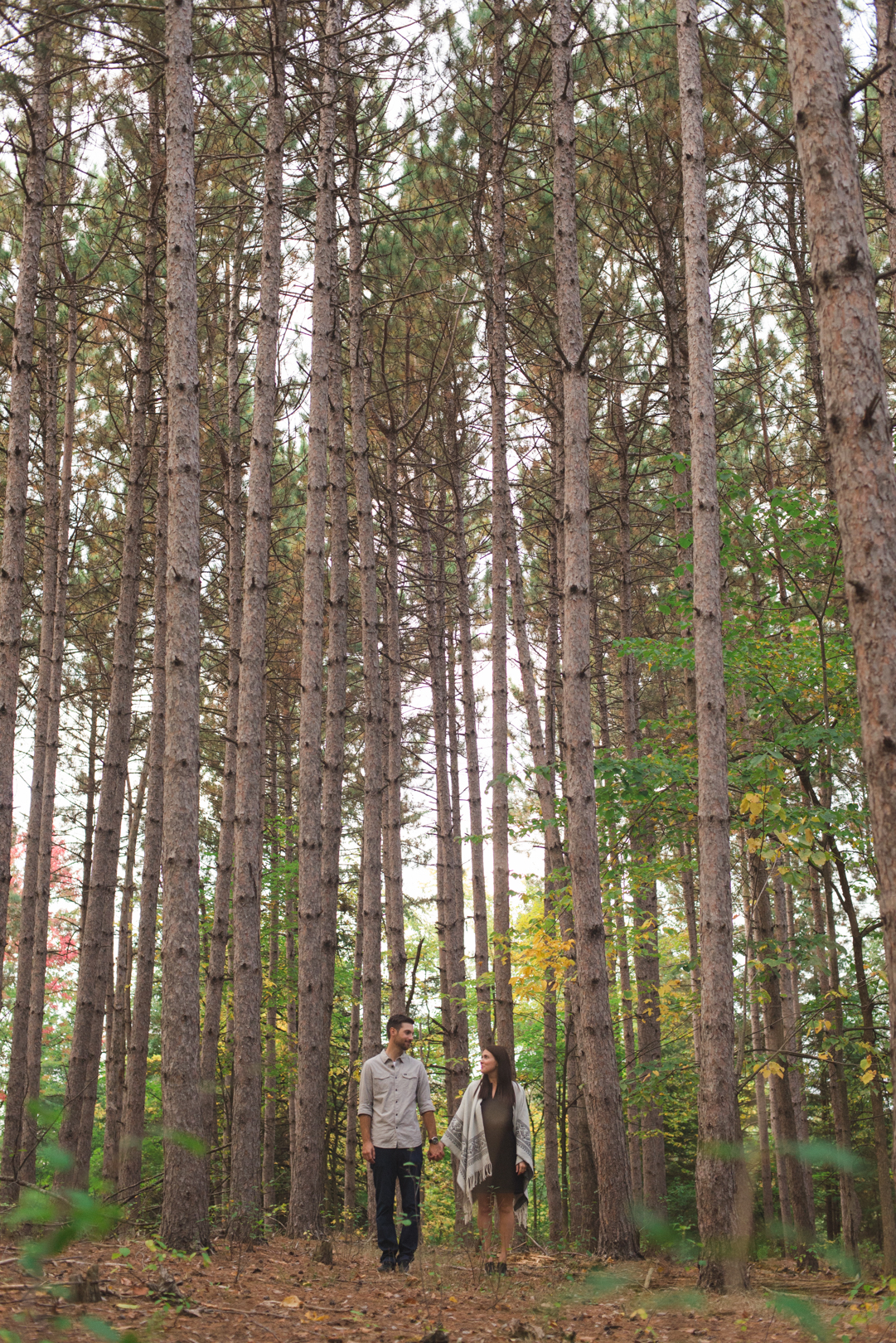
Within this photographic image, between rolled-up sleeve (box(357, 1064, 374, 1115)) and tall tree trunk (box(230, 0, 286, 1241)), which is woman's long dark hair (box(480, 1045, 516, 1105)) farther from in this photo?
tall tree trunk (box(230, 0, 286, 1241))

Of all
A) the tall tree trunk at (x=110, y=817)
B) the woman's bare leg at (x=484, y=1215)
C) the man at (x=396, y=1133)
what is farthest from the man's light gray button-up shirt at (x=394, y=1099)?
the tall tree trunk at (x=110, y=817)

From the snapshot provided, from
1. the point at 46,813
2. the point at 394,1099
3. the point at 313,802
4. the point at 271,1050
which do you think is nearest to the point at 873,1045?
the point at 394,1099

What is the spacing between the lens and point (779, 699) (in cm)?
743

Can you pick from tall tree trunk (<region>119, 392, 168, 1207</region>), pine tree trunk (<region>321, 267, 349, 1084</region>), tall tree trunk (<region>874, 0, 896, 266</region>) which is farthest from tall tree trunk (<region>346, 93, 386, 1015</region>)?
tall tree trunk (<region>874, 0, 896, 266</region>)

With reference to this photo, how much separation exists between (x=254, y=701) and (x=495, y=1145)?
3500 mm

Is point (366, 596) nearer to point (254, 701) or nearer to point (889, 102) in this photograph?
point (254, 701)

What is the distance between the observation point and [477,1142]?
6617mm

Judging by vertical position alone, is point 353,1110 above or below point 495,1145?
below

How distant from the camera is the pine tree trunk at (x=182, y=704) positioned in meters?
5.47

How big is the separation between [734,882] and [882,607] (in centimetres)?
2045

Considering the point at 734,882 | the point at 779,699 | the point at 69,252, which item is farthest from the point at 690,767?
the point at 734,882

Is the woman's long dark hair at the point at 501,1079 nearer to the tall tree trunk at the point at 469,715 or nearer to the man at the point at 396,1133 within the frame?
the man at the point at 396,1133

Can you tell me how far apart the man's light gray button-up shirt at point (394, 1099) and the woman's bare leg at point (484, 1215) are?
0.72 metres

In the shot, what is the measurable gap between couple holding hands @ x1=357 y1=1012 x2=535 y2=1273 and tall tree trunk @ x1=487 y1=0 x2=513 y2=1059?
2.87 metres
